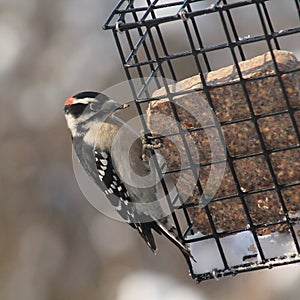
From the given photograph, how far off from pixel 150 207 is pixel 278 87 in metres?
0.83

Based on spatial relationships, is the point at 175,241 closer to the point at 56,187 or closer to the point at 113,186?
the point at 113,186

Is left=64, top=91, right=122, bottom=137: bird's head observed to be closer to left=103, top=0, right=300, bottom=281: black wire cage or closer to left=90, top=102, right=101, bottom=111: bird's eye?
left=90, top=102, right=101, bottom=111: bird's eye

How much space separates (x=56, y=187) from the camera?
237 inches

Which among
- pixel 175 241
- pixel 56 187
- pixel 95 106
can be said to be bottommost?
pixel 175 241

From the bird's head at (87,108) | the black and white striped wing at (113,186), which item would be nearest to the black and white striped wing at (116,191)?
the black and white striped wing at (113,186)

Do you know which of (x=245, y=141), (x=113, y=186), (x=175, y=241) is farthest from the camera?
(x=113, y=186)

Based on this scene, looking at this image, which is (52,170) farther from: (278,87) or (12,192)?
(278,87)

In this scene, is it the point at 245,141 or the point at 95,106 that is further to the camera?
the point at 95,106

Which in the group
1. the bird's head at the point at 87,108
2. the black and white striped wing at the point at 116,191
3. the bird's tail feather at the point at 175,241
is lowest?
the bird's tail feather at the point at 175,241

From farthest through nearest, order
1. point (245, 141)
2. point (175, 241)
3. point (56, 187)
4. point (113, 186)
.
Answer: point (56, 187) → point (113, 186) → point (175, 241) → point (245, 141)

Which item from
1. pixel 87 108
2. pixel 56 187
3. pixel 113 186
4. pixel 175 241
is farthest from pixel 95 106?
pixel 56 187

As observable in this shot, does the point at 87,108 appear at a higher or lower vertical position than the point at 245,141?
higher

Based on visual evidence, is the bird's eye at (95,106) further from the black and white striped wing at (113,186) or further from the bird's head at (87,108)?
the black and white striped wing at (113,186)

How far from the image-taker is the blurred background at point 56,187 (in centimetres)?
586
